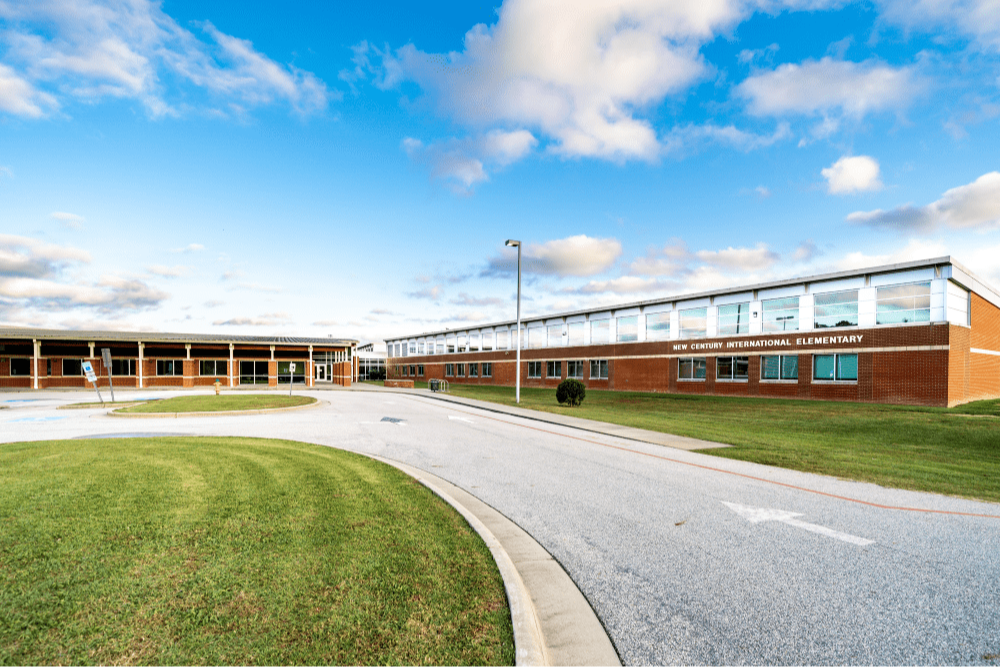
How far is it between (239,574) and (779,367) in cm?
3591

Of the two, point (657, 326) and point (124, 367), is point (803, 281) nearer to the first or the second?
point (657, 326)

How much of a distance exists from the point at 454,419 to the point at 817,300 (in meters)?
25.6

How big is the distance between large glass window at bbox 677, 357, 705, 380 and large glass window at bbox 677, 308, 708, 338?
190 cm

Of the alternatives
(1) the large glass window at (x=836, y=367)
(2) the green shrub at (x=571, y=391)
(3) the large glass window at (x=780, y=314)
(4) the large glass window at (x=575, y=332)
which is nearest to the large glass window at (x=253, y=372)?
(4) the large glass window at (x=575, y=332)

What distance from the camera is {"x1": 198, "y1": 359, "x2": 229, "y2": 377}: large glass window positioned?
5019 cm

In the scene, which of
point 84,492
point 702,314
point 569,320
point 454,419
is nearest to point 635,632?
point 84,492

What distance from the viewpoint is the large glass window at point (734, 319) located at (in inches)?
1419

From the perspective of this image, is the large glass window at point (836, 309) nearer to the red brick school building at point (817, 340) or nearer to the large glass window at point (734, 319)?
the red brick school building at point (817, 340)

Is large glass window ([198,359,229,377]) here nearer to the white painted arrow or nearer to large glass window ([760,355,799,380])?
large glass window ([760,355,799,380])

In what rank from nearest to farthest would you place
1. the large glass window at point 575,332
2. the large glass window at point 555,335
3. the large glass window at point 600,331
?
the large glass window at point 600,331
the large glass window at point 575,332
the large glass window at point 555,335

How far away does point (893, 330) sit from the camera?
1104 inches

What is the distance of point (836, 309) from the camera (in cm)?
3103

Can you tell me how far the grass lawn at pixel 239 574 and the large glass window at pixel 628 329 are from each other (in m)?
38.9

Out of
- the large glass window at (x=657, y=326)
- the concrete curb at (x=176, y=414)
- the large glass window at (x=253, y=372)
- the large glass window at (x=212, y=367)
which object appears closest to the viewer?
the concrete curb at (x=176, y=414)
